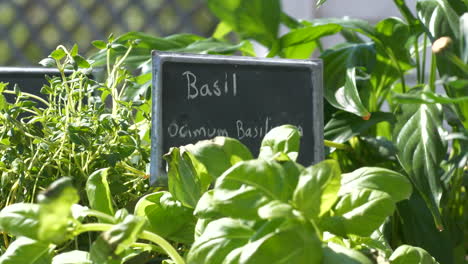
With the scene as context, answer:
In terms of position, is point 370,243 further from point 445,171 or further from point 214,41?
point 214,41

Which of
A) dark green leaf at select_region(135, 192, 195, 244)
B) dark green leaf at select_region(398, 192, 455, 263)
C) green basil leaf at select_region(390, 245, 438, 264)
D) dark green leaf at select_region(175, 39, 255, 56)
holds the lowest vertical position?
dark green leaf at select_region(398, 192, 455, 263)

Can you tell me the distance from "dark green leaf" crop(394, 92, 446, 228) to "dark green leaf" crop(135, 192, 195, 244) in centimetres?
38

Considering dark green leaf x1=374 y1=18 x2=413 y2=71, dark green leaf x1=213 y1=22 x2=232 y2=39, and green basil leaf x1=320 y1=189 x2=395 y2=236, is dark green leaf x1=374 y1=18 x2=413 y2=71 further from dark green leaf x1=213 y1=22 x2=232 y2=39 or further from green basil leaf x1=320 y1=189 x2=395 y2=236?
green basil leaf x1=320 y1=189 x2=395 y2=236

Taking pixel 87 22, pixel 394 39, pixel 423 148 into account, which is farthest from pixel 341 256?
pixel 87 22

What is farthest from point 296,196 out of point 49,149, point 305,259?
point 49,149

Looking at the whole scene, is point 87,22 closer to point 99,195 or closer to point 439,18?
point 439,18

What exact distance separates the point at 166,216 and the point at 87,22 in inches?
137

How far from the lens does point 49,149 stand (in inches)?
20.6

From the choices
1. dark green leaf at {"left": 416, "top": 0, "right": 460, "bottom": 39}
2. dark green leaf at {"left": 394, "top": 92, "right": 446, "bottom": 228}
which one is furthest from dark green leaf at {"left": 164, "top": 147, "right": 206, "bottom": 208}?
dark green leaf at {"left": 416, "top": 0, "right": 460, "bottom": 39}

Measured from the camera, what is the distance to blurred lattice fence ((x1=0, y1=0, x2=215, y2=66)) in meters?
3.69

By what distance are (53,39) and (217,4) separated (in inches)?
118

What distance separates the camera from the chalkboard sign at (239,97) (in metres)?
0.60

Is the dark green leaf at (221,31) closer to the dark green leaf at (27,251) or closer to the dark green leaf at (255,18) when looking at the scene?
the dark green leaf at (255,18)

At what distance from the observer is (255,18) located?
1040 mm
